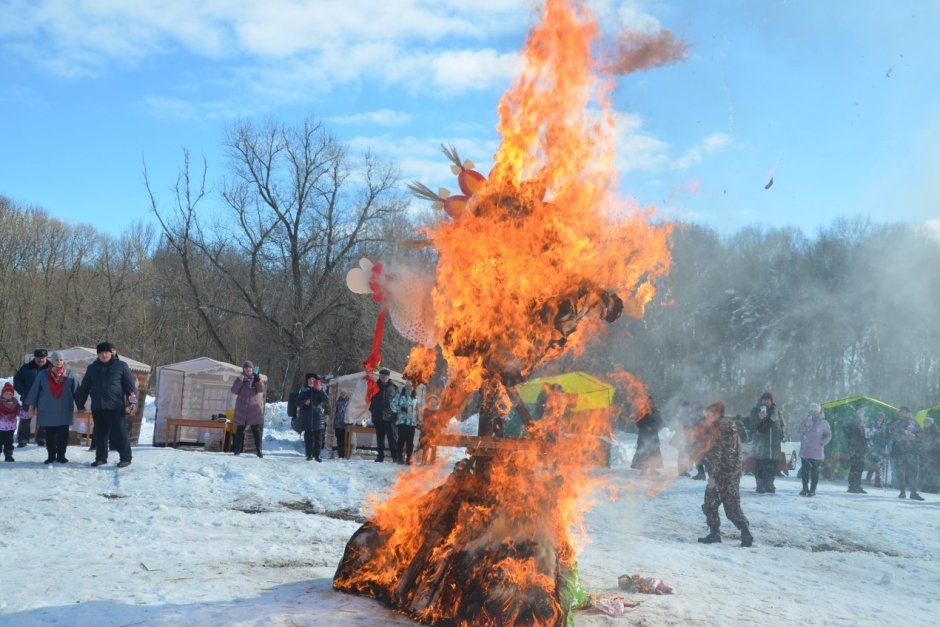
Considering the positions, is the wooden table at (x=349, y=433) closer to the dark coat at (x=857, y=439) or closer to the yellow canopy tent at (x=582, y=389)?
the yellow canopy tent at (x=582, y=389)

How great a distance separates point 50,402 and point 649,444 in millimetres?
12419

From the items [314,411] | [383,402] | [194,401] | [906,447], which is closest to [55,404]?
[314,411]

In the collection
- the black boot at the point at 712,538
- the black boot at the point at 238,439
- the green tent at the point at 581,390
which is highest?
the green tent at the point at 581,390

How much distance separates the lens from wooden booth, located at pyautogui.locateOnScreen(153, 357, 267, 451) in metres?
18.4

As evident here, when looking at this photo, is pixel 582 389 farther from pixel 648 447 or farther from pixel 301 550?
pixel 301 550

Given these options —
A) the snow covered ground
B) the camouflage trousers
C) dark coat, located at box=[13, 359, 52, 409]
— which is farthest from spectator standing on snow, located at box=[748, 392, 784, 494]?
dark coat, located at box=[13, 359, 52, 409]

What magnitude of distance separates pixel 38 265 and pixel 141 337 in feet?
20.8

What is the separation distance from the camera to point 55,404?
11484mm

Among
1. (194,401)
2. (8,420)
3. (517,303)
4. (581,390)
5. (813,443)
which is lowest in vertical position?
(8,420)

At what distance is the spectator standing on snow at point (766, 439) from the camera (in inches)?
563

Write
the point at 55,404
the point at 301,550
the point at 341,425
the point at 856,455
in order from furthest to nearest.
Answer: the point at 341,425 → the point at 856,455 → the point at 55,404 → the point at 301,550

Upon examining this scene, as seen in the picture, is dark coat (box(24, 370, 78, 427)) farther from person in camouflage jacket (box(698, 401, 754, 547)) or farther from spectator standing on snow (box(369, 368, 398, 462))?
person in camouflage jacket (box(698, 401, 754, 547))

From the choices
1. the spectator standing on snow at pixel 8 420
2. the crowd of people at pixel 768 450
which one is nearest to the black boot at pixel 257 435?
the spectator standing on snow at pixel 8 420

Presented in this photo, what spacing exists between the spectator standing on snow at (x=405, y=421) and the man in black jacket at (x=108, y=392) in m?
5.56
